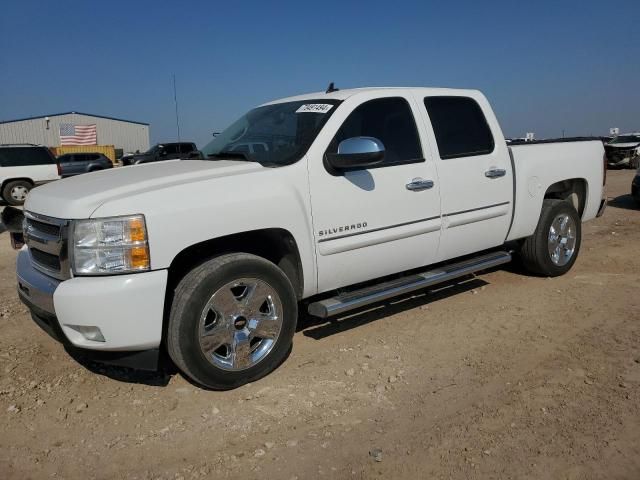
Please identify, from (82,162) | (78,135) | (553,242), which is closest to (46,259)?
(553,242)

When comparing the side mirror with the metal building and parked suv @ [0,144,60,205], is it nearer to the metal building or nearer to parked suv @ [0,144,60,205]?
parked suv @ [0,144,60,205]

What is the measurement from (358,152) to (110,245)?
1.65 meters

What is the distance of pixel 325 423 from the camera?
310 centimetres

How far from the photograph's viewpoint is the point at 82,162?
24938 mm

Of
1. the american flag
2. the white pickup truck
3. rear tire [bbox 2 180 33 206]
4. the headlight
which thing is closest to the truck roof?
the white pickup truck

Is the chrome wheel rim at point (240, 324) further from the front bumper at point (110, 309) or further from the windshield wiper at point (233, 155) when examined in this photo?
the windshield wiper at point (233, 155)

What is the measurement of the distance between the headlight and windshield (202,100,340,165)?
1113 millimetres

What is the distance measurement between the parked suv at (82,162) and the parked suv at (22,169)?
6.86 m

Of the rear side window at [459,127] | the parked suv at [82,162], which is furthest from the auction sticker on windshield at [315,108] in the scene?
the parked suv at [82,162]

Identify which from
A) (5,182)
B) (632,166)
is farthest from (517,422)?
(632,166)

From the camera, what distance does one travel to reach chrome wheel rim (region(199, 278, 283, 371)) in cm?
332

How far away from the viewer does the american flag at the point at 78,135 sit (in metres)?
51.3

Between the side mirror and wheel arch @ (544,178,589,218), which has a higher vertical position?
the side mirror

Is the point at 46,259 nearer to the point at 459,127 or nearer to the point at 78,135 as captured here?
the point at 459,127
